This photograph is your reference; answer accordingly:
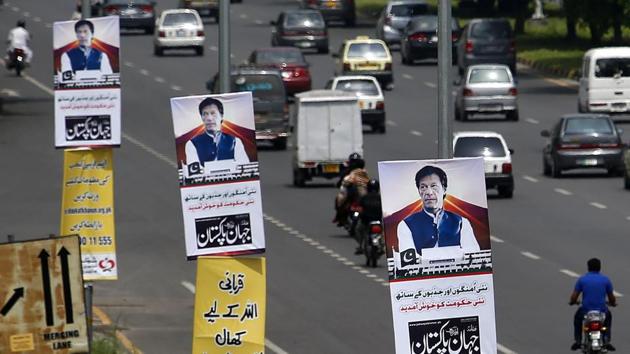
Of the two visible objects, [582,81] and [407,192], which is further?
[582,81]

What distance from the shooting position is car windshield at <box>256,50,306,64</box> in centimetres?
6050

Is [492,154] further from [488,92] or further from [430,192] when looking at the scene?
[430,192]

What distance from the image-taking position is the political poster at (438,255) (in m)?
14.5

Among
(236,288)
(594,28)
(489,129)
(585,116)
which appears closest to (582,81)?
(489,129)

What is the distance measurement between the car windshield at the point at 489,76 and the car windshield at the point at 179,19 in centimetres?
1786

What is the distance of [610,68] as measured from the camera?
5447 cm

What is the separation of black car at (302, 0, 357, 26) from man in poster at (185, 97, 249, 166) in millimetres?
62094

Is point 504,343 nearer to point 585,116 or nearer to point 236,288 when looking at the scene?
point 236,288

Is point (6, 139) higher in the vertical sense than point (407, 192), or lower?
lower

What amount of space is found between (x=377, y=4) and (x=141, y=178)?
4618 cm

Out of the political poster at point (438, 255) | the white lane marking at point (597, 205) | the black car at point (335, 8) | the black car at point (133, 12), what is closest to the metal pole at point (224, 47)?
the political poster at point (438, 255)

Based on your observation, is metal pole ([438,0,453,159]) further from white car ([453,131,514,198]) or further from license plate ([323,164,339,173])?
license plate ([323,164,339,173])

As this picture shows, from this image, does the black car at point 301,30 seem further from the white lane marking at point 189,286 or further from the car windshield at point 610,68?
the white lane marking at point 189,286

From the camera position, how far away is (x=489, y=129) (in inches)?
2098
